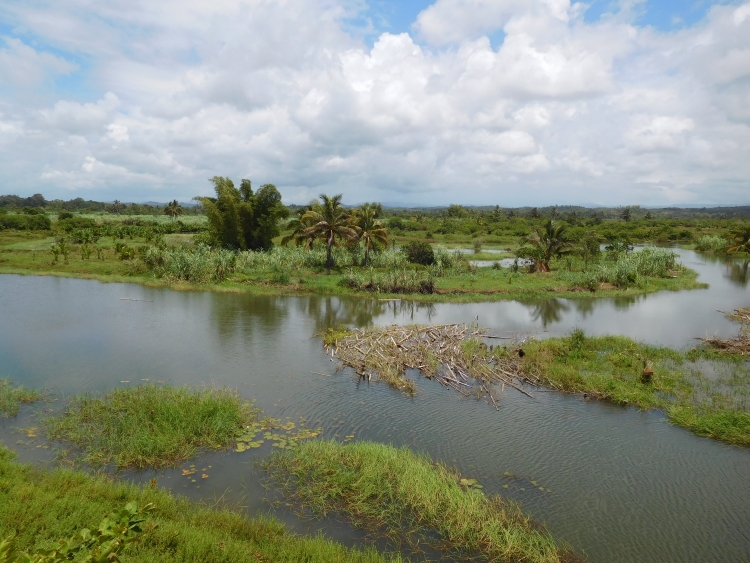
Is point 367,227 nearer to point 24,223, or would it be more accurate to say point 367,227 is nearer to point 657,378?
point 657,378

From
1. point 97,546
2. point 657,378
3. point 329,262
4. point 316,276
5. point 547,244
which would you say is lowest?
point 657,378

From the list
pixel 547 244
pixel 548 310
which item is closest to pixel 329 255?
pixel 548 310

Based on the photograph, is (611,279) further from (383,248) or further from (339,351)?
(339,351)

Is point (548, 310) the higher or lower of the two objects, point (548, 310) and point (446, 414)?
the higher

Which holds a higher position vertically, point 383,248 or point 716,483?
point 383,248

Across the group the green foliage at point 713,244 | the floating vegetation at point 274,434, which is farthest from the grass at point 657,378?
the green foliage at point 713,244

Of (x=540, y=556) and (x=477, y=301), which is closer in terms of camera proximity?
(x=540, y=556)

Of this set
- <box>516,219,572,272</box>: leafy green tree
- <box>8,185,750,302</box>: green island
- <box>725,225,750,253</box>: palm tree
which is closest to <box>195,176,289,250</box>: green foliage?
<box>8,185,750,302</box>: green island

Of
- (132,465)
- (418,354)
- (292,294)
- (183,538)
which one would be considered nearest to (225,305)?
(292,294)
